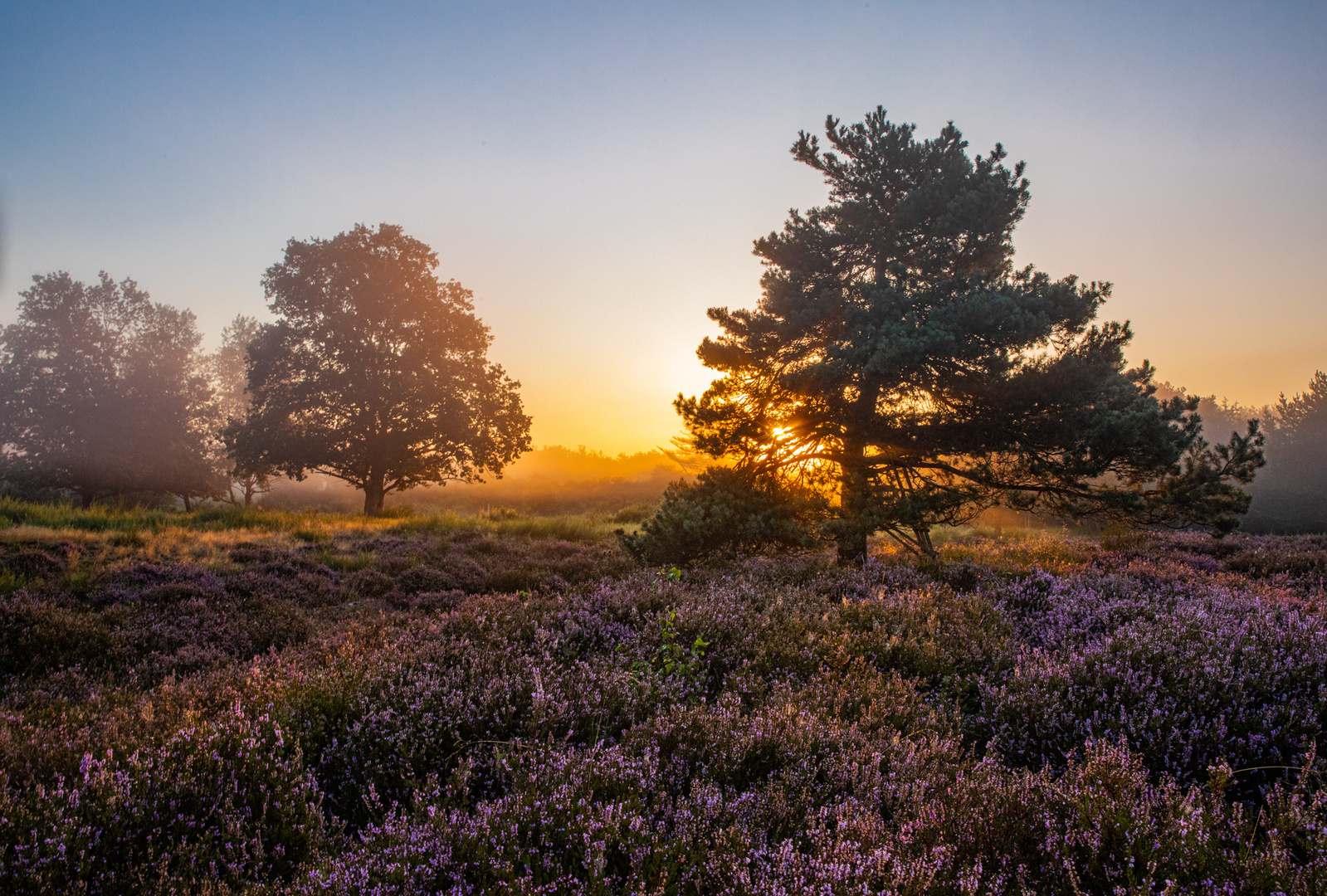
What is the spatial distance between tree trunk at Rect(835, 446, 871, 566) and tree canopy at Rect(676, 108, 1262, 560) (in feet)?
0.12

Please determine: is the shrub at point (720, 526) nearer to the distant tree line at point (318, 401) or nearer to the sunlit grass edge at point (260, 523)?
the sunlit grass edge at point (260, 523)

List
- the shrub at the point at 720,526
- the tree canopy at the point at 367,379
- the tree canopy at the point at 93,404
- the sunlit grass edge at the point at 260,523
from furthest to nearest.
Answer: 1. the tree canopy at the point at 93,404
2. the tree canopy at the point at 367,379
3. the sunlit grass edge at the point at 260,523
4. the shrub at the point at 720,526

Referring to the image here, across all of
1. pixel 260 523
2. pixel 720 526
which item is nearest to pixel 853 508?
pixel 720 526

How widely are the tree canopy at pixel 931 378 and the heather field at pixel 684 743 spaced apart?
2.23 metres

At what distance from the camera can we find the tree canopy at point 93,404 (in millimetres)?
25922

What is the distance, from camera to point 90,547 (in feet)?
29.8

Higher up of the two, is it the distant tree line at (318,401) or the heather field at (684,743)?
the distant tree line at (318,401)

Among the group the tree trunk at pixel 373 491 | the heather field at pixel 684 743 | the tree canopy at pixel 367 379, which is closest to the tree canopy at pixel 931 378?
the heather field at pixel 684 743

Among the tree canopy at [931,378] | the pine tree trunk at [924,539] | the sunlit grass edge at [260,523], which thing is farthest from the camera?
the sunlit grass edge at [260,523]

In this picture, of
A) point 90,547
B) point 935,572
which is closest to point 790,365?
point 935,572

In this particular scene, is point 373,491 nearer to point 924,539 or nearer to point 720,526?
point 720,526

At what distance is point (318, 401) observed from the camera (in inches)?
773

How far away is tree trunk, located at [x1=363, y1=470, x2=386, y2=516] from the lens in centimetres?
2048

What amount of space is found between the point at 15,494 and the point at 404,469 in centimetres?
2042
